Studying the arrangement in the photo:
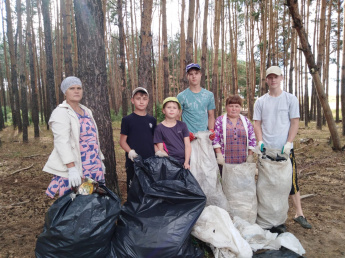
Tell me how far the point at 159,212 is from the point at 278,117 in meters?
1.72

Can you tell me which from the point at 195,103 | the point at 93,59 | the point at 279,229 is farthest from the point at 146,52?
the point at 279,229

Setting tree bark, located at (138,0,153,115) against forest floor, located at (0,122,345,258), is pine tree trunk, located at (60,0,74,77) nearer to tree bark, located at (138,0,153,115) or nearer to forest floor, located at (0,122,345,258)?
forest floor, located at (0,122,345,258)

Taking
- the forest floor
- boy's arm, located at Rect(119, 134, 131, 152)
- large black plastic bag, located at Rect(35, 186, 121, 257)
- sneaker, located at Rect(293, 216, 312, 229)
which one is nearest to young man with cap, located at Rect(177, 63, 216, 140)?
Answer: boy's arm, located at Rect(119, 134, 131, 152)

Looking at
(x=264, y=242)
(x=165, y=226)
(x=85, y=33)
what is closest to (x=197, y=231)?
(x=165, y=226)

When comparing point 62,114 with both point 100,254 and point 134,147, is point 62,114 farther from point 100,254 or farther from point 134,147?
point 100,254

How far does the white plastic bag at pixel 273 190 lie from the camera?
2.71 meters

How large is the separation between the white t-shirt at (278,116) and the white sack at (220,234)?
112cm

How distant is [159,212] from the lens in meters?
2.15

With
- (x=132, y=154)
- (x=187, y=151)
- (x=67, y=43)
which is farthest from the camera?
(x=67, y=43)

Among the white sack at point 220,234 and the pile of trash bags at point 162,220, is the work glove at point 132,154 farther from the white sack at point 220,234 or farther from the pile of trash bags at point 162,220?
the white sack at point 220,234

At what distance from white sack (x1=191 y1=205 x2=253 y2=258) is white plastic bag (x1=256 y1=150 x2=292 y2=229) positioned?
0.70 m

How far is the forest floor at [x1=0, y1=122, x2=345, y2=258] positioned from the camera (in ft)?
8.32

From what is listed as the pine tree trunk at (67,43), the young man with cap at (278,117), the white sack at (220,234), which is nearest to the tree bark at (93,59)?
the white sack at (220,234)

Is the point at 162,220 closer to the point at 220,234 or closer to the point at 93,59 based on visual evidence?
Answer: the point at 220,234
